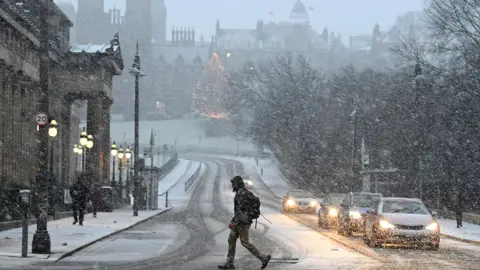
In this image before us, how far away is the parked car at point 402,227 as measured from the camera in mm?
22172

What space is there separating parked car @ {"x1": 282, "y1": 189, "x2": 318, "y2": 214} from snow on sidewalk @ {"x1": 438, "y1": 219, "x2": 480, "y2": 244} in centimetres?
1468

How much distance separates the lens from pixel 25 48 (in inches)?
1358

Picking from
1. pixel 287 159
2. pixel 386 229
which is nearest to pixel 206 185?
pixel 287 159

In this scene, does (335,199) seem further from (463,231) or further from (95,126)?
(95,126)

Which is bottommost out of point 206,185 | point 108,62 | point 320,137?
point 206,185

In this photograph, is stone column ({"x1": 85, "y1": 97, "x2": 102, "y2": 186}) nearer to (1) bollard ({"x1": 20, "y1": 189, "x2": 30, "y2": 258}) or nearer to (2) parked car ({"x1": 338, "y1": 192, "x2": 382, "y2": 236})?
(2) parked car ({"x1": 338, "y1": 192, "x2": 382, "y2": 236})

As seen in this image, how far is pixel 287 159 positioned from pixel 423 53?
146ft

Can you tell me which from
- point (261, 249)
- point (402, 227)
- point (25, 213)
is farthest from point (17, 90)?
point (402, 227)

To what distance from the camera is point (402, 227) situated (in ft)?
73.9

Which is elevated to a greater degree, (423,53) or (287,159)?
(423,53)

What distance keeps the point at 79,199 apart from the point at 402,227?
14.2 m

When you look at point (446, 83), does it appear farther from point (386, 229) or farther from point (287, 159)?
point (287, 159)

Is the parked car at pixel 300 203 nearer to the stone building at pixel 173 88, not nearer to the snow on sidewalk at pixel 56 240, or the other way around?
the snow on sidewalk at pixel 56 240

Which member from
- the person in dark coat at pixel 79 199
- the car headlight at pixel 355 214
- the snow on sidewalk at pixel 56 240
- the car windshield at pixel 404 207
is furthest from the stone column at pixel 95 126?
the car windshield at pixel 404 207
